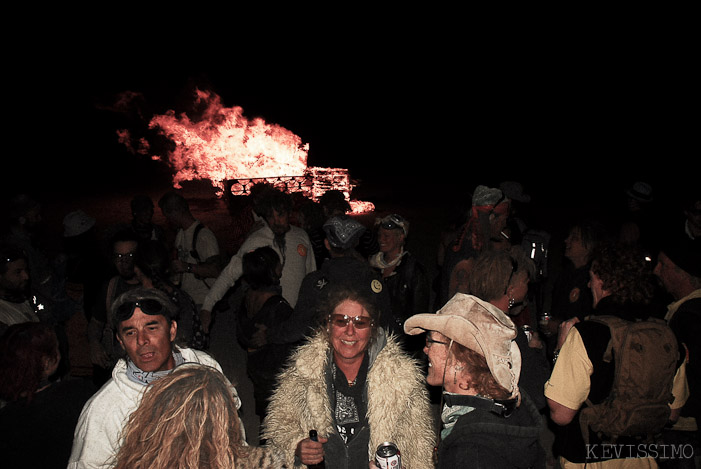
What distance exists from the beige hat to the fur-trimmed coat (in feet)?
2.11

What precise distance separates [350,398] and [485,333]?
1.18m

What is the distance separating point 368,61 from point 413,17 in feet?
24.5

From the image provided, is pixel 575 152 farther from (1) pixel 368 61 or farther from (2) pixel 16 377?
(2) pixel 16 377

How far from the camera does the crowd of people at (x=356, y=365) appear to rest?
86.1 inches

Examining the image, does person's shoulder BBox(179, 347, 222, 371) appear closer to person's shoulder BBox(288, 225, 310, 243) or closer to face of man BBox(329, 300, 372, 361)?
face of man BBox(329, 300, 372, 361)

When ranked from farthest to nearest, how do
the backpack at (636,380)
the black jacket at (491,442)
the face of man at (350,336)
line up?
the face of man at (350,336) < the backpack at (636,380) < the black jacket at (491,442)

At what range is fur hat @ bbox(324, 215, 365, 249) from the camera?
439 cm

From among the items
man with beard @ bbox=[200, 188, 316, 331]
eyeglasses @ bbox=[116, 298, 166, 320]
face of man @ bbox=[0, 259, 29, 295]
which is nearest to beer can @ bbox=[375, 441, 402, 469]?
eyeglasses @ bbox=[116, 298, 166, 320]

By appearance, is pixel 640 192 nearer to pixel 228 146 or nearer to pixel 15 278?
pixel 15 278

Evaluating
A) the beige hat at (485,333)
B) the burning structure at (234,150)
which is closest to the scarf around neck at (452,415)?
the beige hat at (485,333)

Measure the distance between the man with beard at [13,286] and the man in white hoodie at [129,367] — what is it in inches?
74.2

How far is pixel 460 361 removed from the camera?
2422 millimetres

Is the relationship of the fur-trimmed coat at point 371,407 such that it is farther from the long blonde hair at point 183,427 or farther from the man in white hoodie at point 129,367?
the long blonde hair at point 183,427

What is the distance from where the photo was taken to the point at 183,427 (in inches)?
76.1
